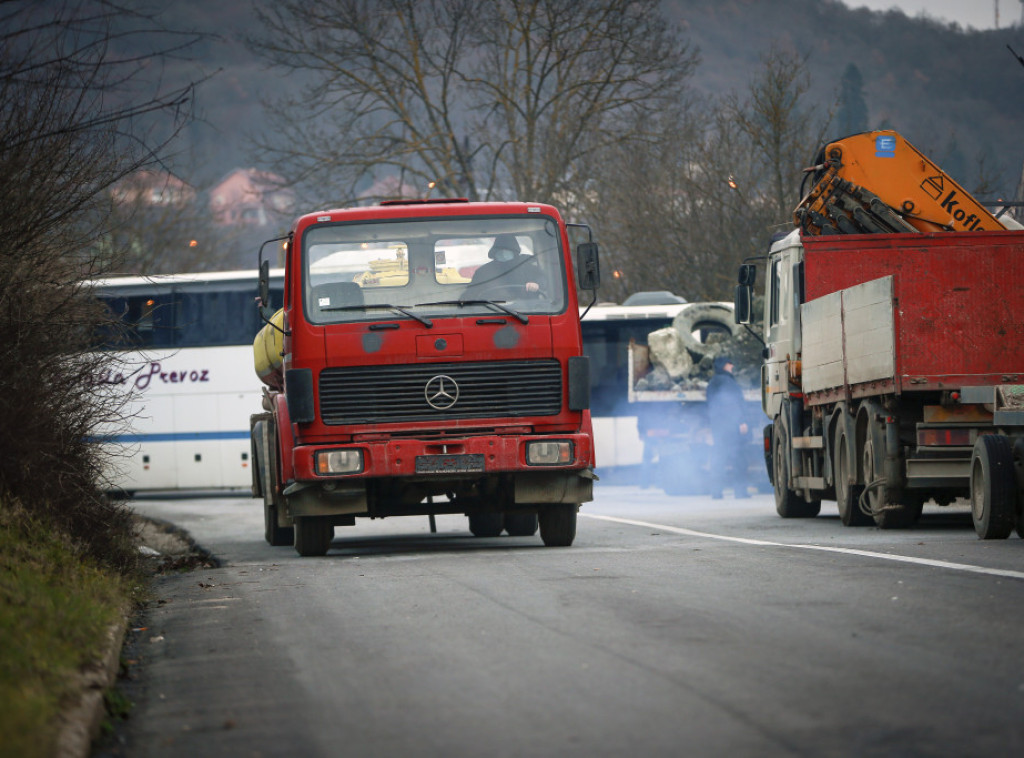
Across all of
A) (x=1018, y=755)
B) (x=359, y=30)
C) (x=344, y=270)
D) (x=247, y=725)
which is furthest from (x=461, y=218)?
(x=359, y=30)

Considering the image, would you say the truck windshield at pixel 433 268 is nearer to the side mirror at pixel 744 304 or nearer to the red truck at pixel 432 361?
the red truck at pixel 432 361

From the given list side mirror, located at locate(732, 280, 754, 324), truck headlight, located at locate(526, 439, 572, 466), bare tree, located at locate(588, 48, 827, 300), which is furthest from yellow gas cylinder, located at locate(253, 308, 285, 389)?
bare tree, located at locate(588, 48, 827, 300)

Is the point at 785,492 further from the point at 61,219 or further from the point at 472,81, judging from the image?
the point at 472,81

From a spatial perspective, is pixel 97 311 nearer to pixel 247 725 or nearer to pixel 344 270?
pixel 344 270

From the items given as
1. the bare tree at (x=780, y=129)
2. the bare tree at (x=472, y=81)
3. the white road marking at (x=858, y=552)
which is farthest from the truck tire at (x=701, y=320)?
the bare tree at (x=472, y=81)

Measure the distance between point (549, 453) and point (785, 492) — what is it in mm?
6998

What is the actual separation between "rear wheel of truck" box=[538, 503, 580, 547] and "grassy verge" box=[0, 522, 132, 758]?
4312 millimetres

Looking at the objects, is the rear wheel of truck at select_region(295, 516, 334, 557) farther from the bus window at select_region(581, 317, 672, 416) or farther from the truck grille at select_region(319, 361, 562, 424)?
the bus window at select_region(581, 317, 672, 416)

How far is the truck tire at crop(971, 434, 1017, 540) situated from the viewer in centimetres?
1386

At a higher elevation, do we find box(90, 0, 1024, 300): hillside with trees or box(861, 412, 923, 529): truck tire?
box(90, 0, 1024, 300): hillside with trees

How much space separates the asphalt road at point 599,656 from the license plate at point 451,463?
849mm

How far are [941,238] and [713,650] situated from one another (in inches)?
439

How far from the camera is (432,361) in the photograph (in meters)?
14.0

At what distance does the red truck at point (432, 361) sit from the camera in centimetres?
1395
